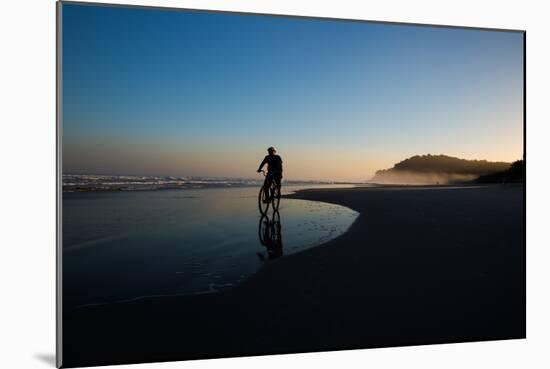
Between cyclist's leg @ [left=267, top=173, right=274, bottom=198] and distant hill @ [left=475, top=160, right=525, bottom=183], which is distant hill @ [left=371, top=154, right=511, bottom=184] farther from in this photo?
cyclist's leg @ [left=267, top=173, right=274, bottom=198]

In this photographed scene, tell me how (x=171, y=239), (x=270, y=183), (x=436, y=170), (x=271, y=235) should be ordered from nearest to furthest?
(x=270, y=183) → (x=271, y=235) → (x=171, y=239) → (x=436, y=170)

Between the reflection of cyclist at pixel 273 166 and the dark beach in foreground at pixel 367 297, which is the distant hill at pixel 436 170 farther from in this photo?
the reflection of cyclist at pixel 273 166

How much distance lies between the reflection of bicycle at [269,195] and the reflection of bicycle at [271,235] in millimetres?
66

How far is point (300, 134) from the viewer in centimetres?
419

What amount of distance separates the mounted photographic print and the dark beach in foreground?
0.05 feet

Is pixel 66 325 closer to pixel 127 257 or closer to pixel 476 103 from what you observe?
pixel 127 257

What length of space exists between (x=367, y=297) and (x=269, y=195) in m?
1.13

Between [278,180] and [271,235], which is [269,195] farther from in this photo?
[271,235]

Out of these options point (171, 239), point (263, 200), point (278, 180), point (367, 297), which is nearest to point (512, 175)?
point (367, 297)

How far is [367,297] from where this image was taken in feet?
13.4

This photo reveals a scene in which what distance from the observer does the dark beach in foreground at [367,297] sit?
3.61 m

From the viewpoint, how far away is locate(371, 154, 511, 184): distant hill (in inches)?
174

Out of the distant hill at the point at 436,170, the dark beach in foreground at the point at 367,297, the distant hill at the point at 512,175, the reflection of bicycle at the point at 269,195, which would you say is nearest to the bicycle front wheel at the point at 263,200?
the reflection of bicycle at the point at 269,195

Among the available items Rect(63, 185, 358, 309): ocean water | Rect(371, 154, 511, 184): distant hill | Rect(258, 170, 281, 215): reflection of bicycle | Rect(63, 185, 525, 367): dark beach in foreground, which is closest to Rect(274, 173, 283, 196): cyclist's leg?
Rect(258, 170, 281, 215): reflection of bicycle
